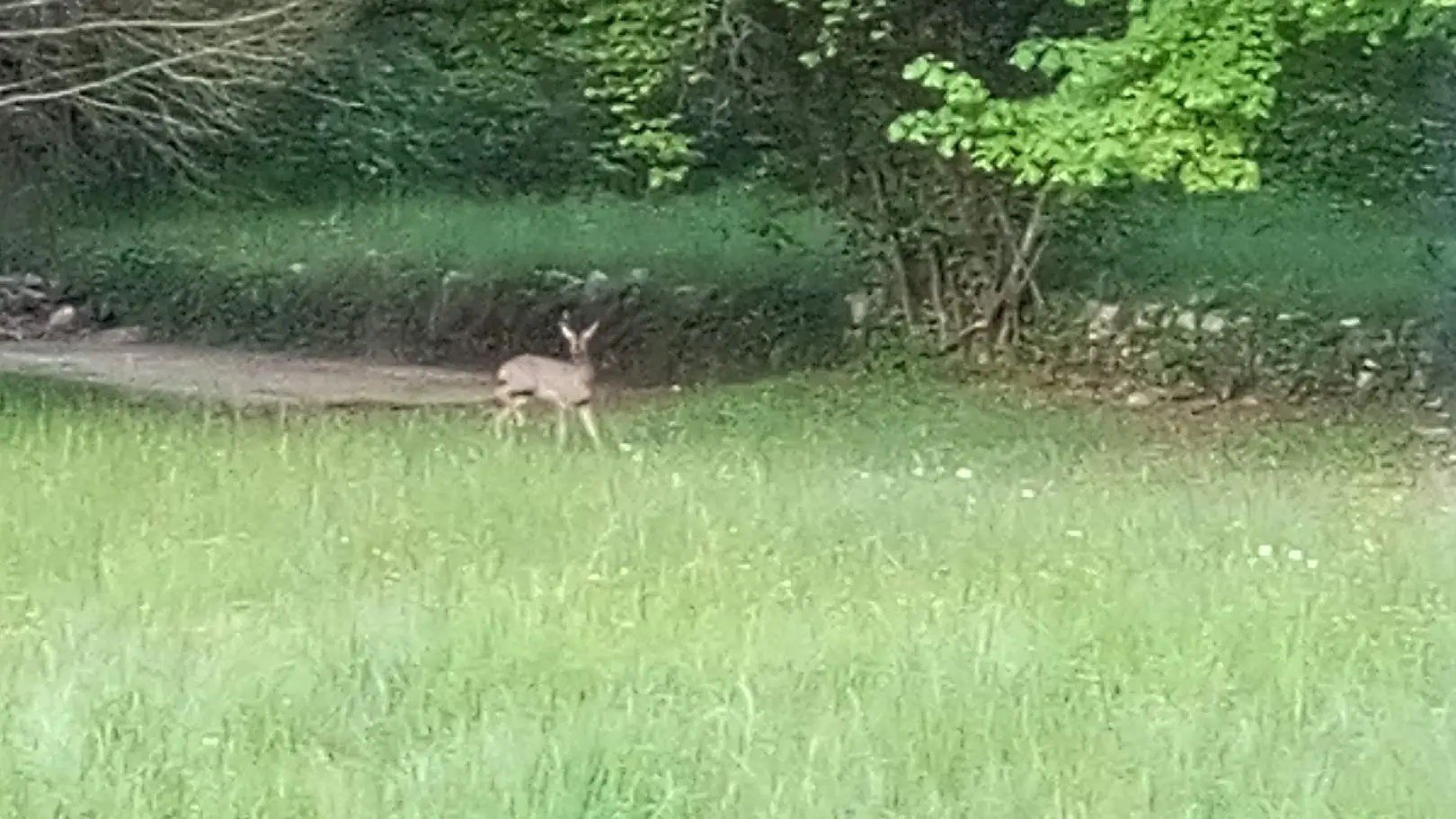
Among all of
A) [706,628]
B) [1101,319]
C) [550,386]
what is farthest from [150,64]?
[706,628]

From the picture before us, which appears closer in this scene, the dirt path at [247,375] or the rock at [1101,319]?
the dirt path at [247,375]

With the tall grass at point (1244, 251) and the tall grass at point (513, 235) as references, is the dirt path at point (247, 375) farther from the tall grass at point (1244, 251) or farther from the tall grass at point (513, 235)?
the tall grass at point (1244, 251)

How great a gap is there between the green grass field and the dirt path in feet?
1.20

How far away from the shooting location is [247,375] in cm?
406

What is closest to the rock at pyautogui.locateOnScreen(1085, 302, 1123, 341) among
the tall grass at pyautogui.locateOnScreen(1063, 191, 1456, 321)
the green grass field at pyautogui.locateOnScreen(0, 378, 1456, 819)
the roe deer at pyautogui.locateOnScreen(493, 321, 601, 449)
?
the tall grass at pyautogui.locateOnScreen(1063, 191, 1456, 321)

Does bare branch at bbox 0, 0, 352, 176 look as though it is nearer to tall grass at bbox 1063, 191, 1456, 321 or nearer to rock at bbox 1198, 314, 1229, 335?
tall grass at bbox 1063, 191, 1456, 321

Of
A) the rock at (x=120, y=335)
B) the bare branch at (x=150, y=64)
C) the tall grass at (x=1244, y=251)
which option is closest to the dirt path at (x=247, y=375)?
the rock at (x=120, y=335)

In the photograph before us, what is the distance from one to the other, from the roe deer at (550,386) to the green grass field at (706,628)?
20 cm

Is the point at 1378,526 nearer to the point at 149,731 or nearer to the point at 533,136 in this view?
the point at 149,731

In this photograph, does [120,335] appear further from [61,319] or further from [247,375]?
[247,375]

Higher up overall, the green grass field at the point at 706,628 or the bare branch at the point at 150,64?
the bare branch at the point at 150,64

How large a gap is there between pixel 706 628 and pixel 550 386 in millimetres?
1576

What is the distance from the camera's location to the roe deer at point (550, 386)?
12.1 ft

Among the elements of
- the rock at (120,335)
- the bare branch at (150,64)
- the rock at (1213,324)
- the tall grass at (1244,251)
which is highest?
the bare branch at (150,64)
